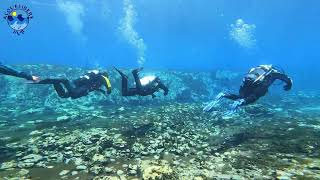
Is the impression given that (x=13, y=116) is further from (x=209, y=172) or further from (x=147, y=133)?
(x=209, y=172)

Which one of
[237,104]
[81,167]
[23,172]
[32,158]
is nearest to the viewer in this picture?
[23,172]

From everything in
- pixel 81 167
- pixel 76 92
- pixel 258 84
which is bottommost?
pixel 81 167

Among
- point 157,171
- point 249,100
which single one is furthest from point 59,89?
point 249,100

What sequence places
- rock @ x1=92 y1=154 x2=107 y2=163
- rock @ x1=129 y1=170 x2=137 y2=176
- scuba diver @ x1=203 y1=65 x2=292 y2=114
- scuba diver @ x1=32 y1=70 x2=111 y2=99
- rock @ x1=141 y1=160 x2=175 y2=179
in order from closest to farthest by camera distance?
rock @ x1=141 y1=160 x2=175 y2=179 < rock @ x1=129 y1=170 x2=137 y2=176 < rock @ x1=92 y1=154 x2=107 y2=163 < scuba diver @ x1=203 y1=65 x2=292 y2=114 < scuba diver @ x1=32 y1=70 x2=111 y2=99

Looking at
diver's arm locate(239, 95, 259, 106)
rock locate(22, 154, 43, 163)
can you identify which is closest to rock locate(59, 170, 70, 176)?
rock locate(22, 154, 43, 163)

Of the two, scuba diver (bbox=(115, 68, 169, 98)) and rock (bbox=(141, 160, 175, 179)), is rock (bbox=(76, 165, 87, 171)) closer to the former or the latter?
rock (bbox=(141, 160, 175, 179))

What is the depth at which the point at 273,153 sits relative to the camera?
11203mm

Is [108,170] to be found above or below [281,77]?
below

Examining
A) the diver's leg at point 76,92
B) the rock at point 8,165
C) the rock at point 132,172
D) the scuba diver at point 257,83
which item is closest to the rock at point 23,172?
the rock at point 8,165

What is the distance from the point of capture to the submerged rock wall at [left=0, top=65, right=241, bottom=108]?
25.5 m

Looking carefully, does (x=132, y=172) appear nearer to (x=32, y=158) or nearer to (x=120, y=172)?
(x=120, y=172)

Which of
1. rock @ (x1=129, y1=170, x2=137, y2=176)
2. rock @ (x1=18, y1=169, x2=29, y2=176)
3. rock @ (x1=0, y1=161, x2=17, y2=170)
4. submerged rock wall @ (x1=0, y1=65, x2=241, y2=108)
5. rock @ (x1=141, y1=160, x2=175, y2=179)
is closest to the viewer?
rock @ (x1=141, y1=160, x2=175, y2=179)

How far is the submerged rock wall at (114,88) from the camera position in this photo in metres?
25.5

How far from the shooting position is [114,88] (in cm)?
2867
